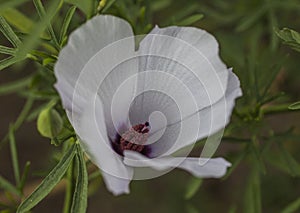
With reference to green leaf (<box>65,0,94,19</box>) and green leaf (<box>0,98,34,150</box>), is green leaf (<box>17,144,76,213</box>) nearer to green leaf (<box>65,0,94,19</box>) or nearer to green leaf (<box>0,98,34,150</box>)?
green leaf (<box>65,0,94,19</box>)

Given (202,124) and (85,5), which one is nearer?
(202,124)

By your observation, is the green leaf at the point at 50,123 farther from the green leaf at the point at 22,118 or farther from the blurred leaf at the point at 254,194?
the blurred leaf at the point at 254,194

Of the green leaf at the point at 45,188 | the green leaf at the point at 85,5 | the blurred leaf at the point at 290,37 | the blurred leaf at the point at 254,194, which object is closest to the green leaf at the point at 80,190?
the green leaf at the point at 45,188

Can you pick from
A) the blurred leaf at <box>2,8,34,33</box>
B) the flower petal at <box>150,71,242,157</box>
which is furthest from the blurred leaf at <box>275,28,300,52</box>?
the blurred leaf at <box>2,8,34,33</box>

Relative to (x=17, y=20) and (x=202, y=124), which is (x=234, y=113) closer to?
(x=202, y=124)

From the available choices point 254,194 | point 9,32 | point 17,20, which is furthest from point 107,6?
point 254,194
